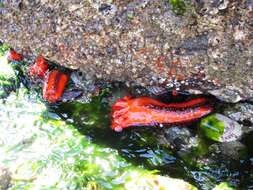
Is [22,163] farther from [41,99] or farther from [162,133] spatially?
[162,133]

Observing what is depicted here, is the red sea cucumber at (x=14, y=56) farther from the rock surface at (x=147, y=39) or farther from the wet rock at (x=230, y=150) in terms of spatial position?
the wet rock at (x=230, y=150)

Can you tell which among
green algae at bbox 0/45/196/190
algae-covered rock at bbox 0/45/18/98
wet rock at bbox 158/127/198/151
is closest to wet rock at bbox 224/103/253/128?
wet rock at bbox 158/127/198/151

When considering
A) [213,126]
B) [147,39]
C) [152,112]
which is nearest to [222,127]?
[213,126]

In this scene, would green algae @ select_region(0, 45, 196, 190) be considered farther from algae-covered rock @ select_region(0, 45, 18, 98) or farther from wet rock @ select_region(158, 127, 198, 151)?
wet rock @ select_region(158, 127, 198, 151)

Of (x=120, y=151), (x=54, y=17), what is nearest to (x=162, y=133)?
(x=120, y=151)

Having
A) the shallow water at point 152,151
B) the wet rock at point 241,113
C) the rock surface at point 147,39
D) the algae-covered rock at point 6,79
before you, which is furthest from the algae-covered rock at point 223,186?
the algae-covered rock at point 6,79

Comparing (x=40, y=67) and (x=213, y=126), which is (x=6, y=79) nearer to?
(x=40, y=67)
